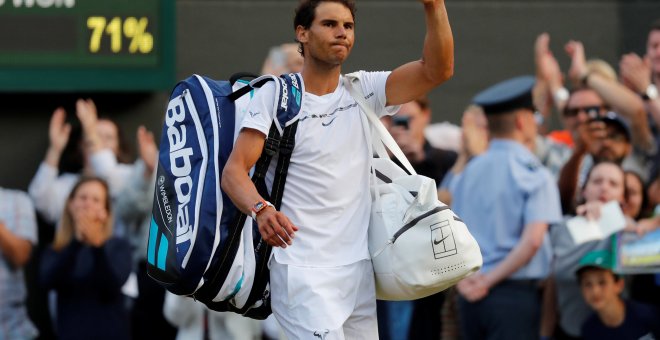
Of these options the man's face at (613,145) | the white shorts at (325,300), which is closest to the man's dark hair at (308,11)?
the white shorts at (325,300)

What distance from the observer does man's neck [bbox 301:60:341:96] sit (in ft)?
17.5

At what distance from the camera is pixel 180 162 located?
5.39 metres

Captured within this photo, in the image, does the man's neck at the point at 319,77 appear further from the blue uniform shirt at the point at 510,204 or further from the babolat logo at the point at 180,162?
the blue uniform shirt at the point at 510,204

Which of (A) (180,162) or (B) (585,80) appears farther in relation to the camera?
(B) (585,80)

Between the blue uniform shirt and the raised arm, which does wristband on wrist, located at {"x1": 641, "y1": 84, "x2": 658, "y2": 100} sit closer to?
the blue uniform shirt

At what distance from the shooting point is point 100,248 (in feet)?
29.9

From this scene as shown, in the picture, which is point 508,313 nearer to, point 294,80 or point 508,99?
point 508,99

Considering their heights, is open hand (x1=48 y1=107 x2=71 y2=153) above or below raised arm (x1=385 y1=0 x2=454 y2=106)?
below

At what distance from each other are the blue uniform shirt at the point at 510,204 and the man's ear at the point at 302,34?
284 cm

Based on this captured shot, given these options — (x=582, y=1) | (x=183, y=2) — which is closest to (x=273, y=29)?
(x=183, y=2)

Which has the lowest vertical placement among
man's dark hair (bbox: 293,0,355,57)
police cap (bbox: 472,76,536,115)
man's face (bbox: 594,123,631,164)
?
man's face (bbox: 594,123,631,164)

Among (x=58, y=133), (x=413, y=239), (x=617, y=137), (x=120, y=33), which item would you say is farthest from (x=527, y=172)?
(x=58, y=133)

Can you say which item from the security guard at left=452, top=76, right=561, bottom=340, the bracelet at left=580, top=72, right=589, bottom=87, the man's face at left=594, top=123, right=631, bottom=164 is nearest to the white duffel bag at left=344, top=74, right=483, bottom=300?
the security guard at left=452, top=76, right=561, bottom=340

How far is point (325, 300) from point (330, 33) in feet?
3.53
